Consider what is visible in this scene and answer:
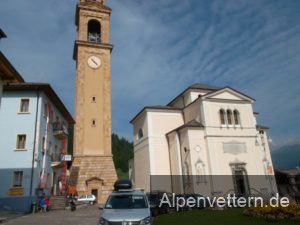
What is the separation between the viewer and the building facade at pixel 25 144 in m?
19.7

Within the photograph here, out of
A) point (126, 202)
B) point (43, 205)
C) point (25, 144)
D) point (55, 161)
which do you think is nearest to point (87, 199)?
point (55, 161)

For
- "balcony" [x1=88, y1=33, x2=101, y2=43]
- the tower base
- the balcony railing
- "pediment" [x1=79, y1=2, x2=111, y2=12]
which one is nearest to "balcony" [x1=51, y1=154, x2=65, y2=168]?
the balcony railing

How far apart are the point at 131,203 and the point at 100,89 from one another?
25.4m

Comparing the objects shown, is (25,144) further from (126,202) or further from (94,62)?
(94,62)

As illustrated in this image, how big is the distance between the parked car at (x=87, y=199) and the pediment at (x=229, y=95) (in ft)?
58.8

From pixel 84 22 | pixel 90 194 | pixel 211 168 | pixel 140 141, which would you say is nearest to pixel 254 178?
pixel 211 168

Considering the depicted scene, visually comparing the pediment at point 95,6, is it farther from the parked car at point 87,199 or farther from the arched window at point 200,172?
the arched window at point 200,172

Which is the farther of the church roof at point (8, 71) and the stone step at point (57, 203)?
the stone step at point (57, 203)

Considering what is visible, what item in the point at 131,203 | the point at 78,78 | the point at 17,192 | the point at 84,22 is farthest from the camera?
the point at 84,22

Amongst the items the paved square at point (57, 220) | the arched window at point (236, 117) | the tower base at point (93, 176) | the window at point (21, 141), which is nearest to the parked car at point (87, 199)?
the tower base at point (93, 176)

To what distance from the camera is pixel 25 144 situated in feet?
68.3

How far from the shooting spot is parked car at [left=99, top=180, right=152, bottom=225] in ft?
25.9

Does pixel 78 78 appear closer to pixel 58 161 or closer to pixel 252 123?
pixel 58 161

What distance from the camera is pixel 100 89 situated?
33.2m
